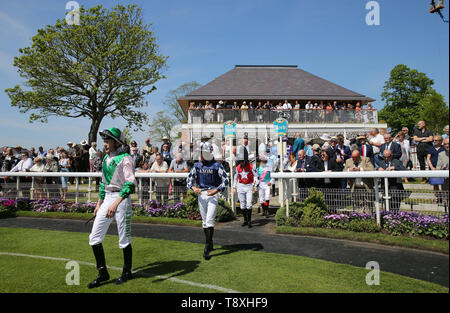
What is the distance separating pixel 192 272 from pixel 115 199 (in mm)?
1617

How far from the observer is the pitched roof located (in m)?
28.6

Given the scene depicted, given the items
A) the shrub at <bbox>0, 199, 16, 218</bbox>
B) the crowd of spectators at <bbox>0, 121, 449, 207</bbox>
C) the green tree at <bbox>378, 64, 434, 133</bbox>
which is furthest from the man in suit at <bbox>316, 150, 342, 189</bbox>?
the green tree at <bbox>378, 64, 434, 133</bbox>

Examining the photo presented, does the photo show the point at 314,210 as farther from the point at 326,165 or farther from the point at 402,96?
the point at 402,96

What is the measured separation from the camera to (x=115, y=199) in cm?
423

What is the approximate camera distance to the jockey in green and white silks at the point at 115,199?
4215mm

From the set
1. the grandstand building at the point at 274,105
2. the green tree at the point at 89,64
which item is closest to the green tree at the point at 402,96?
the grandstand building at the point at 274,105

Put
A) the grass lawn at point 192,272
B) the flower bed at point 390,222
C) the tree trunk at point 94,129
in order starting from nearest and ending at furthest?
the grass lawn at point 192,272 → the flower bed at point 390,222 → the tree trunk at point 94,129

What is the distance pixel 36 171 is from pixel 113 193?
27.4ft

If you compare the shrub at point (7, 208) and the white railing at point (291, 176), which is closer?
the white railing at point (291, 176)

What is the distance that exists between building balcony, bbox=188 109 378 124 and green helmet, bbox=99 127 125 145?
65.7ft

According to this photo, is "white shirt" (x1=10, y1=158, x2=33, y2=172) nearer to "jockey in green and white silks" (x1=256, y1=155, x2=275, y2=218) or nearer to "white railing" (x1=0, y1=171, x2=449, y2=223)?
"white railing" (x1=0, y1=171, x2=449, y2=223)

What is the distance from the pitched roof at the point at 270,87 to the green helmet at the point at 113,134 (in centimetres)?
2417

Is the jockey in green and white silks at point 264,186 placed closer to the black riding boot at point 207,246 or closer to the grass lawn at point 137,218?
the grass lawn at point 137,218
